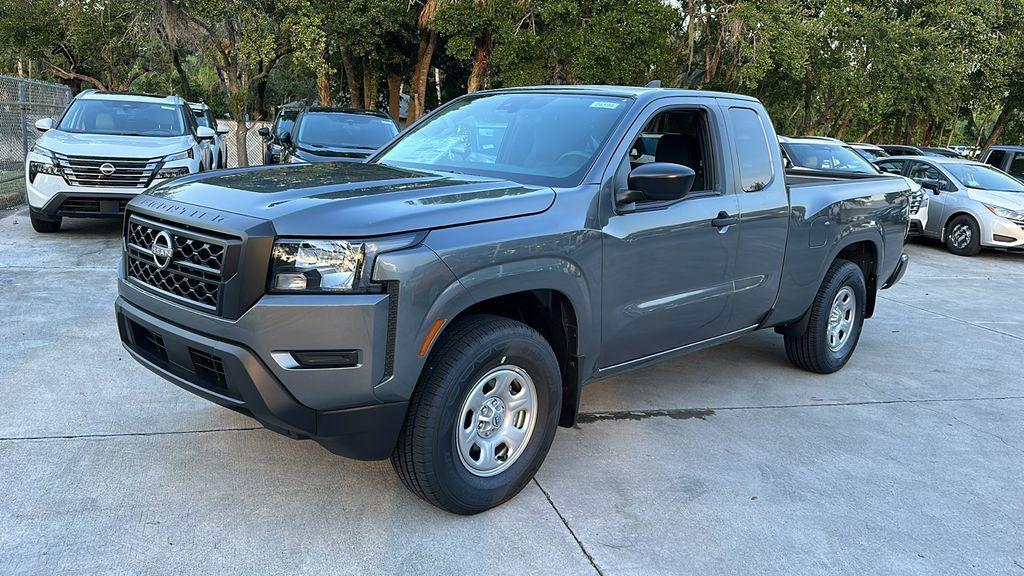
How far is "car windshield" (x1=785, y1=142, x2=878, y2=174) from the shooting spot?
40.5 feet

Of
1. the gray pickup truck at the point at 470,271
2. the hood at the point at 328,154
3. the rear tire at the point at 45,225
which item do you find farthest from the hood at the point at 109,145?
the gray pickup truck at the point at 470,271

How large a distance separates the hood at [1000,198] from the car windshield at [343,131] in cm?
961

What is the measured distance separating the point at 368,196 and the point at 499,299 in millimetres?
758

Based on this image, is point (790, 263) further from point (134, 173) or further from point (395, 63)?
point (395, 63)

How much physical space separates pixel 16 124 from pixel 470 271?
14.0 meters

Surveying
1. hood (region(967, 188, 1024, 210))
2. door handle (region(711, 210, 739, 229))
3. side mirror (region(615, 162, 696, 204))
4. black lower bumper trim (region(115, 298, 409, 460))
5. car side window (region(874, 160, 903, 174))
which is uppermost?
side mirror (region(615, 162, 696, 204))

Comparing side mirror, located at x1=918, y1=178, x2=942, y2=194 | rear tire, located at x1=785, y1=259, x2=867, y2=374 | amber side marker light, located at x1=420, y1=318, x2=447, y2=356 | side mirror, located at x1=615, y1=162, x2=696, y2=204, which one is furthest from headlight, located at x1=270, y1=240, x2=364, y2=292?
side mirror, located at x1=918, y1=178, x2=942, y2=194

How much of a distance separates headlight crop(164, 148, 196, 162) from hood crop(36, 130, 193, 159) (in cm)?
4

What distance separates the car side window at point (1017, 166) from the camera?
17188 mm

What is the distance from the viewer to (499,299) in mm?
3670

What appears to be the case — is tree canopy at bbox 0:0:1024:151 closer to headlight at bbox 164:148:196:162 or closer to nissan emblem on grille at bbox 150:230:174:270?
headlight at bbox 164:148:196:162

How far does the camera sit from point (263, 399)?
9.94 ft

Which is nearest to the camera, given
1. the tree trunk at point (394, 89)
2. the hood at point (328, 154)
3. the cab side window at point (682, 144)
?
the cab side window at point (682, 144)

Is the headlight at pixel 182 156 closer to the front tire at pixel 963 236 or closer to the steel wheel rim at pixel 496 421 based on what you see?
the steel wheel rim at pixel 496 421
